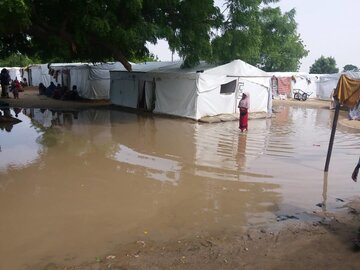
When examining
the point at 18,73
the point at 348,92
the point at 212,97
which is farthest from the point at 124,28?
the point at 18,73

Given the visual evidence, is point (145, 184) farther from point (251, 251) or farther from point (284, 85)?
point (284, 85)

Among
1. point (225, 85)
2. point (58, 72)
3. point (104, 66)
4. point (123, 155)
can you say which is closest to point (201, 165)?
point (123, 155)

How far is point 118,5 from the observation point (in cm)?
1228

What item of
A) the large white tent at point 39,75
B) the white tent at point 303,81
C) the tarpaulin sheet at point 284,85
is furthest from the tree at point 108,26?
the white tent at point 303,81

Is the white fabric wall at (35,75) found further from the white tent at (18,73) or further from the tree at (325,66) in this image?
the tree at (325,66)

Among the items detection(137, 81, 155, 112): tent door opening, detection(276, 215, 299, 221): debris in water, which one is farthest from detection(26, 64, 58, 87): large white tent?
detection(276, 215, 299, 221): debris in water

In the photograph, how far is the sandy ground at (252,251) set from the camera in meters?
4.10

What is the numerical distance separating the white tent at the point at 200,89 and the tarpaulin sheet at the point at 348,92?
29.4 ft

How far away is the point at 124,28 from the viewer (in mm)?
12836

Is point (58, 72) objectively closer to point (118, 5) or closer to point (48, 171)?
point (118, 5)

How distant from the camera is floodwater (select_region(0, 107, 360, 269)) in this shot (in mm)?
4980

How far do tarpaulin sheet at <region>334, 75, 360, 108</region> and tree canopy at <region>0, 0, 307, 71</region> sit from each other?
6.81 m

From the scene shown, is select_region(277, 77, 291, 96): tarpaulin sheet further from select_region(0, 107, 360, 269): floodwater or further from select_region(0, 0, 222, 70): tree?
select_region(0, 107, 360, 269): floodwater

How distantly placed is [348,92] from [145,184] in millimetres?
4020
